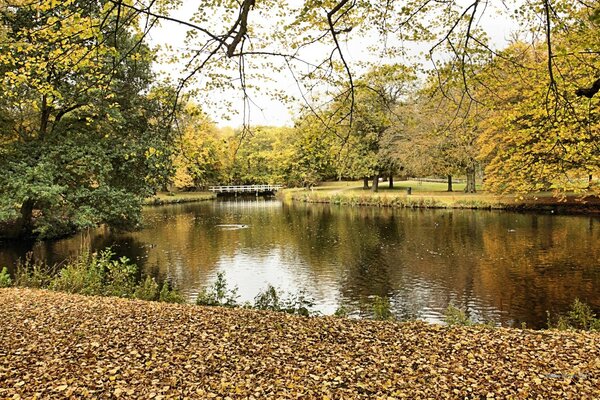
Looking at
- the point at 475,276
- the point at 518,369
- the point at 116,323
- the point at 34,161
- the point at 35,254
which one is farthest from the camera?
the point at 35,254

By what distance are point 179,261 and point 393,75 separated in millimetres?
12581

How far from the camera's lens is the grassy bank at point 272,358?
467cm

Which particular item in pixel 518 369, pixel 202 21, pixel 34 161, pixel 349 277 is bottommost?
pixel 349 277

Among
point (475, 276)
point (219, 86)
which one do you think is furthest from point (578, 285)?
point (219, 86)

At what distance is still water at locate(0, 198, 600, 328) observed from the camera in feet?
41.1

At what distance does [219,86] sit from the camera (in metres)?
8.02

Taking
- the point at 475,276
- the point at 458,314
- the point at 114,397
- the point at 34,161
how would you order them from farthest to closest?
the point at 34,161 → the point at 475,276 → the point at 458,314 → the point at 114,397

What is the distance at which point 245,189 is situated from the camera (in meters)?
68.6

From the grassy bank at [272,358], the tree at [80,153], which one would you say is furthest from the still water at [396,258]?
the grassy bank at [272,358]

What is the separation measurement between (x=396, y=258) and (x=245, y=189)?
52.1 meters

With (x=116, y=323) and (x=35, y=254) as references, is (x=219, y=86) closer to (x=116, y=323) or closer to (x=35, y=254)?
(x=116, y=323)

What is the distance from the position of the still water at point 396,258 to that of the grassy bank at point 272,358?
16.1ft

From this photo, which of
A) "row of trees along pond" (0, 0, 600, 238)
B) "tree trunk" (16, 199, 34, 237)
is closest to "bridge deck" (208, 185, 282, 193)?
"row of trees along pond" (0, 0, 600, 238)

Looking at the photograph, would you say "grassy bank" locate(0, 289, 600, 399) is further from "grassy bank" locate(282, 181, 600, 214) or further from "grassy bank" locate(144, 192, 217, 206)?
"grassy bank" locate(144, 192, 217, 206)
